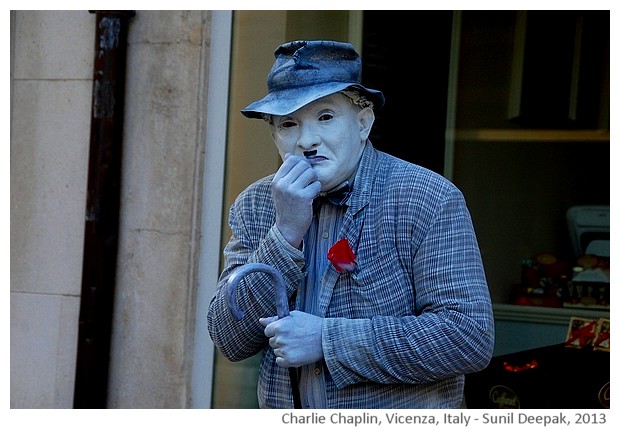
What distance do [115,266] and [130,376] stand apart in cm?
56

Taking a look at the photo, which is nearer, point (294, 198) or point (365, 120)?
point (294, 198)

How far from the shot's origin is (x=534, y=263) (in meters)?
6.46

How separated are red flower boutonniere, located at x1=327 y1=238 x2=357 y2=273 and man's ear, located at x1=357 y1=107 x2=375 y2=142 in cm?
34

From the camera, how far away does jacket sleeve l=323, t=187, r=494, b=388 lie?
255 centimetres

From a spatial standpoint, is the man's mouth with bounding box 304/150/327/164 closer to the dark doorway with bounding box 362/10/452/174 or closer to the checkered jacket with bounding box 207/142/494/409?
the checkered jacket with bounding box 207/142/494/409

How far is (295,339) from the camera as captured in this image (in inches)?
101

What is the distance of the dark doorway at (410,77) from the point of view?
585cm

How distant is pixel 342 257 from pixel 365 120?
42cm

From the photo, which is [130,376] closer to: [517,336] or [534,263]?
[517,336]

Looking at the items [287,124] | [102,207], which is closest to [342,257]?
[287,124]

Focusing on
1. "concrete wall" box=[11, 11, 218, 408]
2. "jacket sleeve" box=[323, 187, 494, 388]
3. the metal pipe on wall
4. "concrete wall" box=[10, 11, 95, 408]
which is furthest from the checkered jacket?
"concrete wall" box=[10, 11, 95, 408]

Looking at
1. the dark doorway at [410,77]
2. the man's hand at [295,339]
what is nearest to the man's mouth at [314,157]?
the man's hand at [295,339]

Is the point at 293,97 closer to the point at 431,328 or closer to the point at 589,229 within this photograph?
the point at 431,328

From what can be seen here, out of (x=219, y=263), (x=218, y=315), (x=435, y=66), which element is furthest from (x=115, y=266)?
(x=218, y=315)
